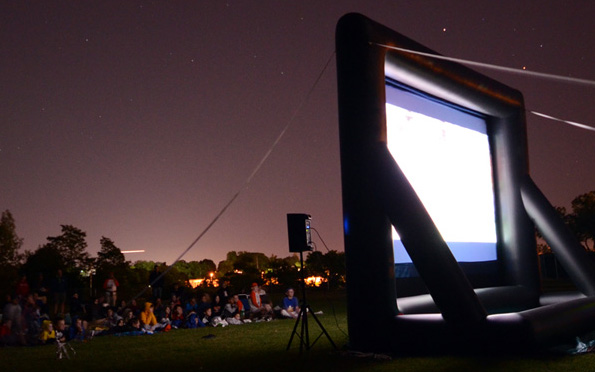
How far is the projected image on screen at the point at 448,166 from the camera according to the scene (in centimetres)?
869

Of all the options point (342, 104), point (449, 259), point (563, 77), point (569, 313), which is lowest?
point (569, 313)

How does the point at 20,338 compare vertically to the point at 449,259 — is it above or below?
below

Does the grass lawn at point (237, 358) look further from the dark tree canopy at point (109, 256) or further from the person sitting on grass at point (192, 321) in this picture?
the dark tree canopy at point (109, 256)

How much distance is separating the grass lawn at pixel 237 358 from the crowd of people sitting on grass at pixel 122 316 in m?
0.55

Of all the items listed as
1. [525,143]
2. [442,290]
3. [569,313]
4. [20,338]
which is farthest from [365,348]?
[20,338]

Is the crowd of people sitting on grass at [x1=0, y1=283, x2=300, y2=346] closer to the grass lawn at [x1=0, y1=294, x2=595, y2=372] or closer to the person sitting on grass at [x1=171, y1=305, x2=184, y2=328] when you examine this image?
the person sitting on grass at [x1=171, y1=305, x2=184, y2=328]

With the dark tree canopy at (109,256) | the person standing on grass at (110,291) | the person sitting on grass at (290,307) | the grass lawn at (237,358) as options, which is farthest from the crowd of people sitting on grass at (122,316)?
the dark tree canopy at (109,256)

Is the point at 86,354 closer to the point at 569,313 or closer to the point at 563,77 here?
the point at 569,313

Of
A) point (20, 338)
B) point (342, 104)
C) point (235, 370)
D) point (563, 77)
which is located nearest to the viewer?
point (563, 77)

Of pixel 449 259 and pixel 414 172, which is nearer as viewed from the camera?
pixel 449 259

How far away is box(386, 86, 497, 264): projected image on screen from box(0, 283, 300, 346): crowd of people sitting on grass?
5641 mm

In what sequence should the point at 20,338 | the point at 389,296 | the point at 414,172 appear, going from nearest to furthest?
the point at 389,296, the point at 414,172, the point at 20,338

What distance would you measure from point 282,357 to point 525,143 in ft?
22.5

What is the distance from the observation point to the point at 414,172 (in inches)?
344
